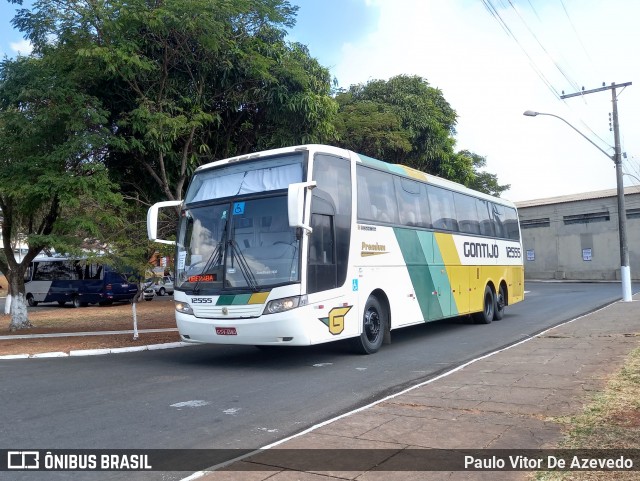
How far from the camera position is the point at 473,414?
6445 millimetres

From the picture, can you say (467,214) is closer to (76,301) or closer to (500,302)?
(500,302)

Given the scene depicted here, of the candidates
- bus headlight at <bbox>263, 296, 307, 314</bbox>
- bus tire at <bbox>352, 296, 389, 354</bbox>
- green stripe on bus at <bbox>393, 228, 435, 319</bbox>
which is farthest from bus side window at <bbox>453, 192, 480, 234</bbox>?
bus headlight at <bbox>263, 296, 307, 314</bbox>

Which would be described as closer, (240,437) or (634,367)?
(240,437)

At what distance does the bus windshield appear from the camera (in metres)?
9.55

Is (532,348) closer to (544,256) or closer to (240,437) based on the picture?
(240,437)

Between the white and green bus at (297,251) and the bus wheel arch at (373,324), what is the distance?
0.07ft

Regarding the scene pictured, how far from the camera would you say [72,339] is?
14797 mm

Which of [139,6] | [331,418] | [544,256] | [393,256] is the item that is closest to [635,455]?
[331,418]

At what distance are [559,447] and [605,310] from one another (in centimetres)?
1551

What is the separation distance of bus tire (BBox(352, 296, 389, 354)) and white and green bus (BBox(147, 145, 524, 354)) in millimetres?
20

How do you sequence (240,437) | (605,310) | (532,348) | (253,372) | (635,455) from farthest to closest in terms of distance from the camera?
(605,310) → (532,348) → (253,372) → (240,437) → (635,455)

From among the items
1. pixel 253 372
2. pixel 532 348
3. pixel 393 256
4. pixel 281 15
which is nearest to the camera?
pixel 253 372

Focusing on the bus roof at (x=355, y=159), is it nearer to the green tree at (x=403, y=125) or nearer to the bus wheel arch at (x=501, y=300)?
the bus wheel arch at (x=501, y=300)

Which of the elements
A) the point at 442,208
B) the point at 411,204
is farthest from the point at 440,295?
the point at 411,204
